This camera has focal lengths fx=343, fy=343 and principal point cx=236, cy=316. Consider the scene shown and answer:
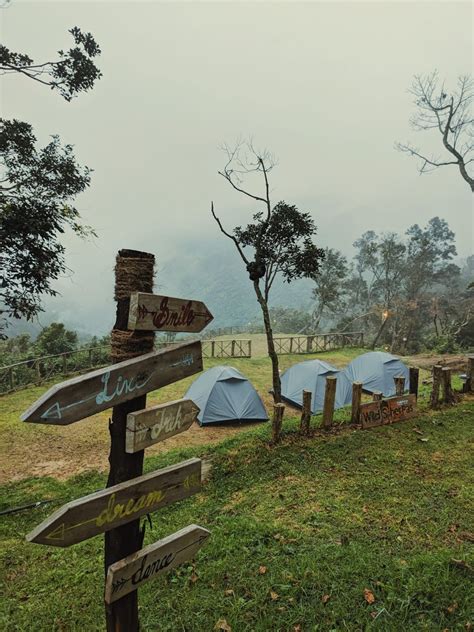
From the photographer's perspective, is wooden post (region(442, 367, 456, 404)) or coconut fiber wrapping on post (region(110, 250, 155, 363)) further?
wooden post (region(442, 367, 456, 404))

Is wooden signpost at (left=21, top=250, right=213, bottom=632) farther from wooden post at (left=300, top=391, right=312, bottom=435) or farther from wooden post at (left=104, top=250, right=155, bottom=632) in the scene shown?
wooden post at (left=300, top=391, right=312, bottom=435)

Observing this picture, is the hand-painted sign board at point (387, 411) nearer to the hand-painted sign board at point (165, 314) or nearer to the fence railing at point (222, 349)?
the hand-painted sign board at point (165, 314)

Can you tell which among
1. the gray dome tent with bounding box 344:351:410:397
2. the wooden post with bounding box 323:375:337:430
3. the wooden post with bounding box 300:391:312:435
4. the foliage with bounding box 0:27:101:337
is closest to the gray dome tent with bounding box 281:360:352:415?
the gray dome tent with bounding box 344:351:410:397

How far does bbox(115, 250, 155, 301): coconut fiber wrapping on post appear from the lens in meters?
2.13

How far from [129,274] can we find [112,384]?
0.68 m

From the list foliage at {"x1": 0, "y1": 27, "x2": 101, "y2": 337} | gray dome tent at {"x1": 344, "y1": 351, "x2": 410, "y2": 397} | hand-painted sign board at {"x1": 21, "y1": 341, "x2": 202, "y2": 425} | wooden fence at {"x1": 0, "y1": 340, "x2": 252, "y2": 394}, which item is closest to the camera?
hand-painted sign board at {"x1": 21, "y1": 341, "x2": 202, "y2": 425}

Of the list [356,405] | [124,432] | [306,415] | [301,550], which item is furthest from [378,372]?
[124,432]

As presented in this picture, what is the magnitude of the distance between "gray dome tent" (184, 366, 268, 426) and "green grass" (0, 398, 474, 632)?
379 cm

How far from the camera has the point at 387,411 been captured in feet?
24.1

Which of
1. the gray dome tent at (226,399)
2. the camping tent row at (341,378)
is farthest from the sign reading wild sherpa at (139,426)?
the camping tent row at (341,378)

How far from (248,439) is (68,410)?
621 centimetres

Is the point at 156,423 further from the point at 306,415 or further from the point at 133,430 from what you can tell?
the point at 306,415

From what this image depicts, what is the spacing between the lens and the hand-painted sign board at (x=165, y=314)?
2010 millimetres

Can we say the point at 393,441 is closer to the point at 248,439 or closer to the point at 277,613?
the point at 248,439
